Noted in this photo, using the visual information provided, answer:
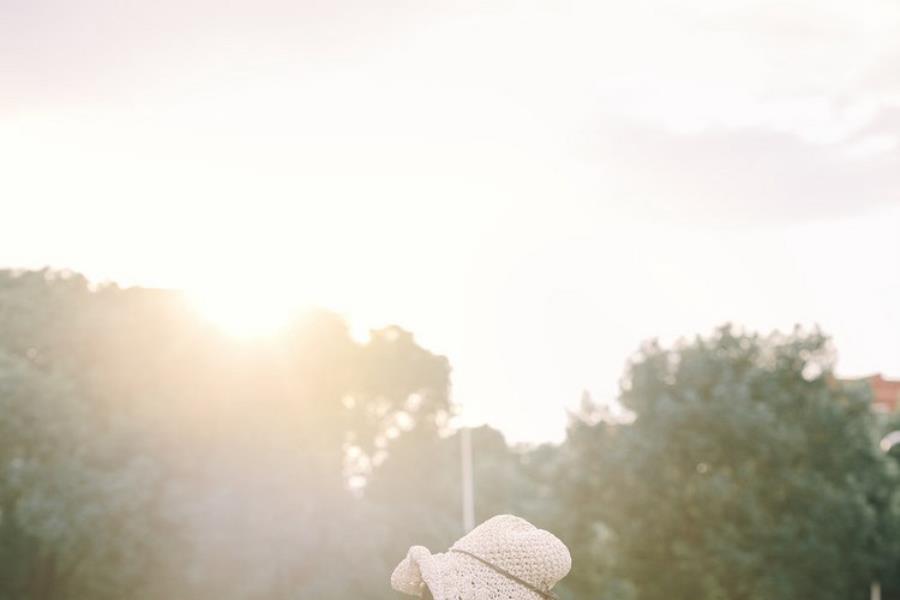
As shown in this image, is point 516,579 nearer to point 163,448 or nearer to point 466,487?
point 163,448

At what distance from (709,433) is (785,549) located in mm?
4209

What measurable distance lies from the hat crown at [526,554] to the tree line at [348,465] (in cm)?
2777

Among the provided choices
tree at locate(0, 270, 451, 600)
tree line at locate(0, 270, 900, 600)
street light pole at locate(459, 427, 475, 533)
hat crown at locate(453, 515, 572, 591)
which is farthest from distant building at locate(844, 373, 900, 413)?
hat crown at locate(453, 515, 572, 591)

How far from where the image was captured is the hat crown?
2.79 meters

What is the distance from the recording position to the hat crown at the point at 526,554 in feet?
9.16

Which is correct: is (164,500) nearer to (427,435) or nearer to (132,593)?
Answer: (132,593)

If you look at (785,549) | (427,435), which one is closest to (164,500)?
(427,435)

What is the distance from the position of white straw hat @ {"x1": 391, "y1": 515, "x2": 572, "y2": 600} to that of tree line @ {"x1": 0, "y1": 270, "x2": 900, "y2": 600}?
27.8m

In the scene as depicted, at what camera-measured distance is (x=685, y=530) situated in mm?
34875

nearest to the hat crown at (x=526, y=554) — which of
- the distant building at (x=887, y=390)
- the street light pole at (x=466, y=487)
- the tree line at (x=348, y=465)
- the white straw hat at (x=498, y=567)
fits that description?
the white straw hat at (x=498, y=567)

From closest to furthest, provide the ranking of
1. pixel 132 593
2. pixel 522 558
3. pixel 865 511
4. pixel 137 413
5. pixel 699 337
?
pixel 522 558, pixel 132 593, pixel 137 413, pixel 865 511, pixel 699 337

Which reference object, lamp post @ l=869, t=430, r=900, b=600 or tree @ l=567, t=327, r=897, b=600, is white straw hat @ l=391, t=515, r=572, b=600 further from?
lamp post @ l=869, t=430, r=900, b=600

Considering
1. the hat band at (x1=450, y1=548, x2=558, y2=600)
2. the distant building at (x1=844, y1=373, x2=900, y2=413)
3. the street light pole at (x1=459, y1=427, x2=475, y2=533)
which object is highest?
the hat band at (x1=450, y1=548, x2=558, y2=600)

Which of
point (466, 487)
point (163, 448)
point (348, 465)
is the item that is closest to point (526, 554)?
point (163, 448)
